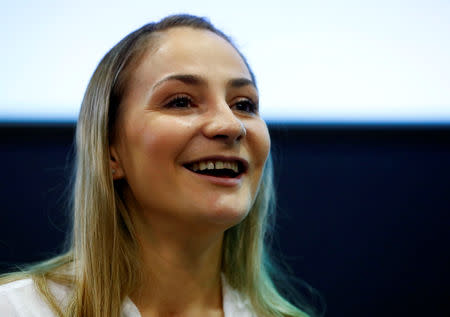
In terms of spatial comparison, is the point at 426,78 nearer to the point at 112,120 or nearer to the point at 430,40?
the point at 430,40

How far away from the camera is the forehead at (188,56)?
618 mm

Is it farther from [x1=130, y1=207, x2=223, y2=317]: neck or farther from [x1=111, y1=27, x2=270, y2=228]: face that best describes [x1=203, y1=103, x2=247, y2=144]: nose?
[x1=130, y1=207, x2=223, y2=317]: neck

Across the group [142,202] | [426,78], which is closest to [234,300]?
[142,202]

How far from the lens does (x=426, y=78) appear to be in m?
0.94

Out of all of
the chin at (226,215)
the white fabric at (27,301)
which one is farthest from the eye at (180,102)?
the white fabric at (27,301)

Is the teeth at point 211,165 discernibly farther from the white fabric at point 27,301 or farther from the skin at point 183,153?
the white fabric at point 27,301

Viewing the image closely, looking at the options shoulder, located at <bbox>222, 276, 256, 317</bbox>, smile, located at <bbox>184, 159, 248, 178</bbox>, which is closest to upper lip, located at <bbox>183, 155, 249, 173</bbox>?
smile, located at <bbox>184, 159, 248, 178</bbox>

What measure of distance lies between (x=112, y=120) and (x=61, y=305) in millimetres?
279

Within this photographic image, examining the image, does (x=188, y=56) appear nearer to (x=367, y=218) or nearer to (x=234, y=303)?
(x=234, y=303)

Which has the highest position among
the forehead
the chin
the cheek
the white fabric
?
the forehead

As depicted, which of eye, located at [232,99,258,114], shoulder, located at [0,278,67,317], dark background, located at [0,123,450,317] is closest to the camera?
shoulder, located at [0,278,67,317]

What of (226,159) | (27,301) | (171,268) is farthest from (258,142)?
(27,301)

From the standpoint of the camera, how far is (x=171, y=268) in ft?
2.11

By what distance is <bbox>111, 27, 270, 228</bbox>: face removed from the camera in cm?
58
